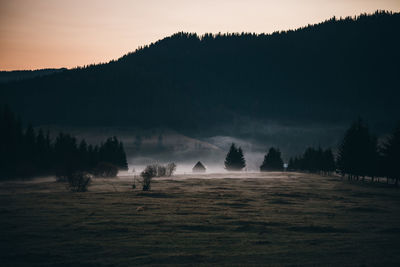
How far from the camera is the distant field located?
899 inches

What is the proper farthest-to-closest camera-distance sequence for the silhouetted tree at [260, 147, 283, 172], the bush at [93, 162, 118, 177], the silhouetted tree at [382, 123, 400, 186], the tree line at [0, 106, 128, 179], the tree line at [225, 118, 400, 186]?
the silhouetted tree at [260, 147, 283, 172] < the bush at [93, 162, 118, 177] < the tree line at [0, 106, 128, 179] < the tree line at [225, 118, 400, 186] < the silhouetted tree at [382, 123, 400, 186]

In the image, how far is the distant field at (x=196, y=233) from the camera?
2283 centimetres

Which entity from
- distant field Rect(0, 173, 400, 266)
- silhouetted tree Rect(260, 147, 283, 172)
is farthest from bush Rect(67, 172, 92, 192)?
silhouetted tree Rect(260, 147, 283, 172)

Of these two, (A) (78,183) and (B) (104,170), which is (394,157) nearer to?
(A) (78,183)

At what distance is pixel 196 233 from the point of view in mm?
29359

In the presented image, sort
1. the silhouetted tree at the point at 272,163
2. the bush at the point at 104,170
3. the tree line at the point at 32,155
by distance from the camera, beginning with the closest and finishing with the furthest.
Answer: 1. the tree line at the point at 32,155
2. the bush at the point at 104,170
3. the silhouetted tree at the point at 272,163

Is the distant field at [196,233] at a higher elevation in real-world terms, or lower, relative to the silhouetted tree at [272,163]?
lower

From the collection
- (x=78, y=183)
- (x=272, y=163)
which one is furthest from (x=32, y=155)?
(x=272, y=163)

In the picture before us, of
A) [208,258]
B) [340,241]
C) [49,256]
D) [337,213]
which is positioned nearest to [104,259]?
[49,256]

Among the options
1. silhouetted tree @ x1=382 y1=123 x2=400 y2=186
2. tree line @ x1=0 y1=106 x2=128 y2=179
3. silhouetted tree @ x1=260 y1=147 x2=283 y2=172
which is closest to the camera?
silhouetted tree @ x1=382 y1=123 x2=400 y2=186

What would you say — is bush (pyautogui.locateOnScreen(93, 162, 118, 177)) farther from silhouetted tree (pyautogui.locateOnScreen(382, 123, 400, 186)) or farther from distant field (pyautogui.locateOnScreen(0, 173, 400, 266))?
silhouetted tree (pyautogui.locateOnScreen(382, 123, 400, 186))

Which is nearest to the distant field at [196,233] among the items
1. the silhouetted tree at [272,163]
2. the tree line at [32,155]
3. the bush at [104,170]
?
the tree line at [32,155]

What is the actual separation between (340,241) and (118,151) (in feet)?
389

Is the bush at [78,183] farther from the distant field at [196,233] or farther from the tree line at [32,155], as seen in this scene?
the tree line at [32,155]
